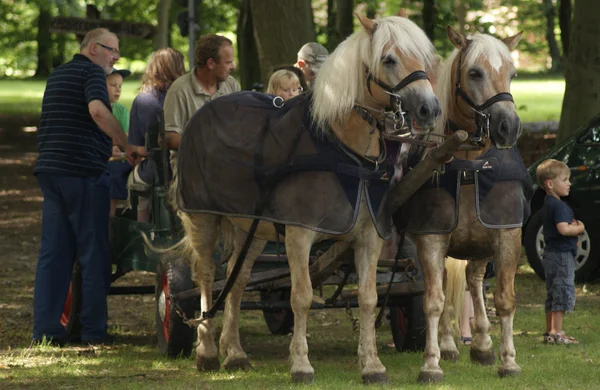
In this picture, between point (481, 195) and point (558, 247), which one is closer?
point (481, 195)

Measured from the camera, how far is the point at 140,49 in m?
46.2

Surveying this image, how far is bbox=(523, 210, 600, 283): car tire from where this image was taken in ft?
41.7

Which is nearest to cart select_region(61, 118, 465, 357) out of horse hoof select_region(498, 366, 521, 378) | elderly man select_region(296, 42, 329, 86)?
horse hoof select_region(498, 366, 521, 378)

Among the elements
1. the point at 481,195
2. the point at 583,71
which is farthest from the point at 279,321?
the point at 583,71

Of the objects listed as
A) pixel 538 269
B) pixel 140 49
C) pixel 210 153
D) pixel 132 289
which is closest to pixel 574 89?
pixel 538 269

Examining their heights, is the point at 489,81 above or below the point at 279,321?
above

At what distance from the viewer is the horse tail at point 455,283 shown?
28.2 ft

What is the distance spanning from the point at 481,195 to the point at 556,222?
6.67 ft

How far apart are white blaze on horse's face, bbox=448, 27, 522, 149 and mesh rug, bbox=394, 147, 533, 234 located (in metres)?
0.30

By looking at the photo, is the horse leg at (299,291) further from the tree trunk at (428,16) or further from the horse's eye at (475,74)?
the tree trunk at (428,16)

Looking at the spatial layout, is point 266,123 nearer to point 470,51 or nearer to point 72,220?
point 470,51

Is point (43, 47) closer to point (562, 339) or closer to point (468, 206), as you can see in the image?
point (562, 339)

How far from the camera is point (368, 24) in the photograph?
23.8ft

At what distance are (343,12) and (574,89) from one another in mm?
10674
